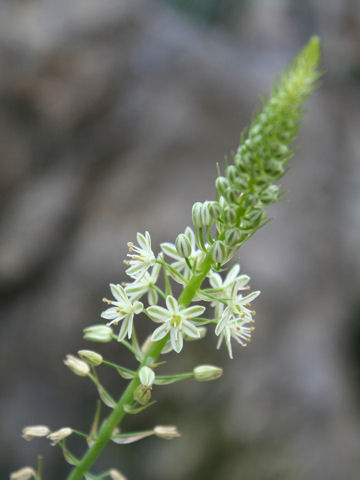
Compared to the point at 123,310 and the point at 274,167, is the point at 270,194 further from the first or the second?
the point at 123,310

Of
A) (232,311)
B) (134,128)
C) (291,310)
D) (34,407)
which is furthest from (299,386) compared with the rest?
(232,311)

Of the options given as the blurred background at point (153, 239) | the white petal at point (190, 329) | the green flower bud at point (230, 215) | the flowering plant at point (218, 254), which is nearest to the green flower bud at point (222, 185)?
the flowering plant at point (218, 254)

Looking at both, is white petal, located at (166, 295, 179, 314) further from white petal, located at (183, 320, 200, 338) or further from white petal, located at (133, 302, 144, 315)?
white petal, located at (133, 302, 144, 315)

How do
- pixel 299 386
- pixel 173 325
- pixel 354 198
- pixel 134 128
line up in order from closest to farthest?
pixel 173 325 < pixel 299 386 < pixel 134 128 < pixel 354 198

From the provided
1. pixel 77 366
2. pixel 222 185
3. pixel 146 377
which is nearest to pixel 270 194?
pixel 222 185

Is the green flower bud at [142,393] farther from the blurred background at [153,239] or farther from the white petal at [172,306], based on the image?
the blurred background at [153,239]

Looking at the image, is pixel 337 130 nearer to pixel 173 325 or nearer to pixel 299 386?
pixel 299 386
